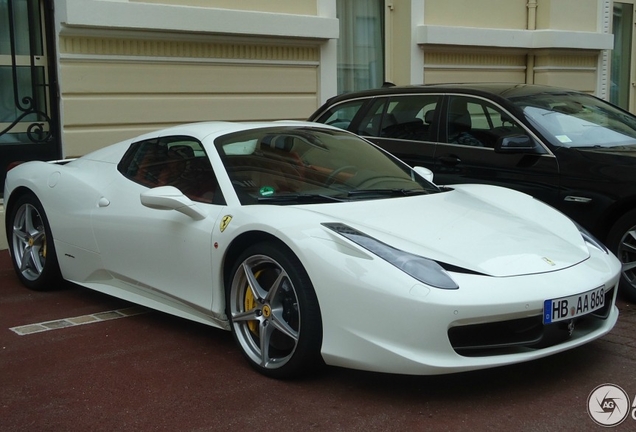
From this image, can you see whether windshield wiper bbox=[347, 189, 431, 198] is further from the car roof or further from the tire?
the tire

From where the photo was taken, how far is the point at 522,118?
6465mm

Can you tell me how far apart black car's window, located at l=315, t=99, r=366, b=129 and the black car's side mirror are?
1791mm

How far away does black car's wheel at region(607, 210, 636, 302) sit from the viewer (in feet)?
18.6

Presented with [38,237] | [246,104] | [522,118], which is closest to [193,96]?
[246,104]

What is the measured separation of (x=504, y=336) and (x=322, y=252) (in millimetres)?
938

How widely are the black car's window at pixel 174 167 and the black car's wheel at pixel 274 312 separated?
550 millimetres

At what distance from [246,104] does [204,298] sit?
5.42 meters

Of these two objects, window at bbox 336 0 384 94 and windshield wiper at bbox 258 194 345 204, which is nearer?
windshield wiper at bbox 258 194 345 204

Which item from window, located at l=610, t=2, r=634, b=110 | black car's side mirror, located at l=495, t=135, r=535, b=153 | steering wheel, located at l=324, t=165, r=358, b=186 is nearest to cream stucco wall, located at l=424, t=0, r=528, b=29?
window, located at l=610, t=2, r=634, b=110

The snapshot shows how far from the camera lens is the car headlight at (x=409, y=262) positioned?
3781 mm

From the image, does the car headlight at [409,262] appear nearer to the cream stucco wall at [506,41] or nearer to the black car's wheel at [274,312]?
the black car's wheel at [274,312]

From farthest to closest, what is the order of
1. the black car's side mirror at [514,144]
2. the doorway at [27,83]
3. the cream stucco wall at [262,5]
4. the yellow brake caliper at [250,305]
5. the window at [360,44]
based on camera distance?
1. the window at [360,44]
2. the cream stucco wall at [262,5]
3. the doorway at [27,83]
4. the black car's side mirror at [514,144]
5. the yellow brake caliper at [250,305]

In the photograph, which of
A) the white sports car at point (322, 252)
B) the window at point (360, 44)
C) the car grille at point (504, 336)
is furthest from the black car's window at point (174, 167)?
the window at point (360, 44)

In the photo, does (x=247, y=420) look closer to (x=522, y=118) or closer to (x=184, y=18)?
(x=522, y=118)
